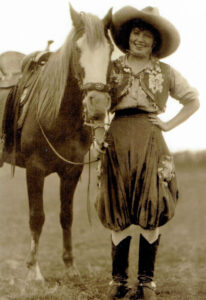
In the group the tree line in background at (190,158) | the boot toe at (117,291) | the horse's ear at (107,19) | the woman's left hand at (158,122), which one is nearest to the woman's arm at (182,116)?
the woman's left hand at (158,122)

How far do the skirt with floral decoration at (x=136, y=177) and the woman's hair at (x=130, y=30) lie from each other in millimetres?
532

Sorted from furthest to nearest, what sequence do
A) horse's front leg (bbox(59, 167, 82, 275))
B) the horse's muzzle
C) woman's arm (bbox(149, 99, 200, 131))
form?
horse's front leg (bbox(59, 167, 82, 275)), woman's arm (bbox(149, 99, 200, 131)), the horse's muzzle

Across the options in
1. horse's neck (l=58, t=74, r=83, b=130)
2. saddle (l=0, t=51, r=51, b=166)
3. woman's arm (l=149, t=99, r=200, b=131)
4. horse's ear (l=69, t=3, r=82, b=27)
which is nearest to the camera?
woman's arm (l=149, t=99, r=200, b=131)

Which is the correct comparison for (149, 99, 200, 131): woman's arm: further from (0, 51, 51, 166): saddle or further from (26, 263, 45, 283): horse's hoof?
(26, 263, 45, 283): horse's hoof

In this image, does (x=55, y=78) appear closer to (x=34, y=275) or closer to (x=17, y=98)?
(x=17, y=98)

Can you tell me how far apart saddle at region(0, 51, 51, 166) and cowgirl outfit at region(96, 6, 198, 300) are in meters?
1.23

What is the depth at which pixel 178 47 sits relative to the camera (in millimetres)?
3549

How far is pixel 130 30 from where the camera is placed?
3.50 meters

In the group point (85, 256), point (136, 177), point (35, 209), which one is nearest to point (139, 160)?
point (136, 177)

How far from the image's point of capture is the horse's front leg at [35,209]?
4359 millimetres

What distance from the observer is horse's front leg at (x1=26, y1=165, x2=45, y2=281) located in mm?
4359

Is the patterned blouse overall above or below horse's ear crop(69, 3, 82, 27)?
below

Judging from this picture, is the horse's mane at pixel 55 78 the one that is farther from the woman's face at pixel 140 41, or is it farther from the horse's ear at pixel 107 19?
the woman's face at pixel 140 41

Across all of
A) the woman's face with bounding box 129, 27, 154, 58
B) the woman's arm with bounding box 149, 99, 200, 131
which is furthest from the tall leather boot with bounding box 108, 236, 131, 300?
the woman's face with bounding box 129, 27, 154, 58
